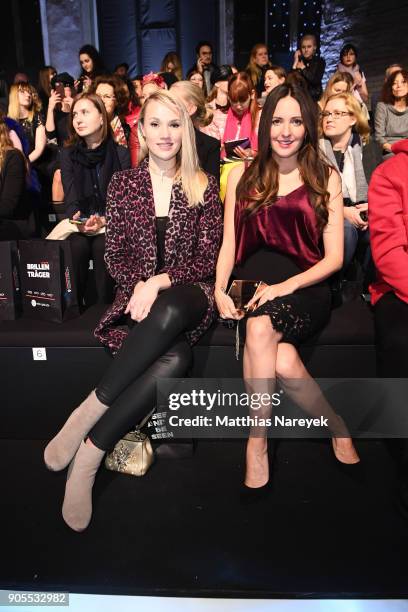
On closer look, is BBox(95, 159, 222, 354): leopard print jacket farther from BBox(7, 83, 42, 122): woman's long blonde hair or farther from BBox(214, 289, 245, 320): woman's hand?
BBox(7, 83, 42, 122): woman's long blonde hair

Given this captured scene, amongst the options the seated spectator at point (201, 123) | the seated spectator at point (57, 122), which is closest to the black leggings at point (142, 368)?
the seated spectator at point (201, 123)

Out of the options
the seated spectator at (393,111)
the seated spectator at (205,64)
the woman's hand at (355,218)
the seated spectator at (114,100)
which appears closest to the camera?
the woman's hand at (355,218)

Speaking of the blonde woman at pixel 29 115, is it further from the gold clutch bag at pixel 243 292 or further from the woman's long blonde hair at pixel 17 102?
the gold clutch bag at pixel 243 292

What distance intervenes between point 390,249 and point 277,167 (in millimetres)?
617

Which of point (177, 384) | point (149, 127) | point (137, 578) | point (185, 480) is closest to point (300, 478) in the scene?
point (185, 480)

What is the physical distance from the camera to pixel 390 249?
2180 mm

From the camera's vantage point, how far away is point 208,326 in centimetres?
226

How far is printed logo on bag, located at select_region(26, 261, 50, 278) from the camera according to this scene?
2420mm

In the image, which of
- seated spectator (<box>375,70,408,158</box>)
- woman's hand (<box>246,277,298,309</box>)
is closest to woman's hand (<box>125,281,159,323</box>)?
woman's hand (<box>246,277,298,309</box>)

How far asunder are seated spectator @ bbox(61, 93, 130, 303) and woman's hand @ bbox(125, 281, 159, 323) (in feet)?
2.57

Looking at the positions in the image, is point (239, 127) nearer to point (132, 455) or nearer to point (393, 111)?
point (393, 111)

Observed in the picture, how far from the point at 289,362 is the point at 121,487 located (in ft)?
2.72

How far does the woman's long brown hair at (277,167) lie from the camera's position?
224 centimetres

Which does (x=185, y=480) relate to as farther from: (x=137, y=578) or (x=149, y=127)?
(x=149, y=127)
